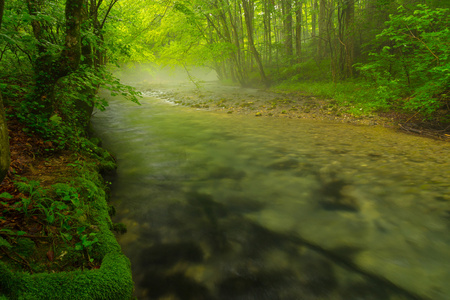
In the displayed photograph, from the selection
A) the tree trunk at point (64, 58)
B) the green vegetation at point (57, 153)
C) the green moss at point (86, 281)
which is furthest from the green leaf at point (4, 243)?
the tree trunk at point (64, 58)

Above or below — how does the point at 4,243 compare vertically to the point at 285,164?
above

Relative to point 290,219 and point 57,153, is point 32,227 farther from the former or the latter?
point 290,219

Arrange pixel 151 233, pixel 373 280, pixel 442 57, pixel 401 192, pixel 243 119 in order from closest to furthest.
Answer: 1. pixel 373 280
2. pixel 151 233
3. pixel 401 192
4. pixel 442 57
5. pixel 243 119

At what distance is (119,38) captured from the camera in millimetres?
8648

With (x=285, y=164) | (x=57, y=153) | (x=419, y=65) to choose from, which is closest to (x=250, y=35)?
(x=419, y=65)

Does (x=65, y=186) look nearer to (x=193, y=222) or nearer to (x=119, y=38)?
(x=193, y=222)

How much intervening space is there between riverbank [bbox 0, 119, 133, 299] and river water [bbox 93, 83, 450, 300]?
547 millimetres

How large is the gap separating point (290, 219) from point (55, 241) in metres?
2.85

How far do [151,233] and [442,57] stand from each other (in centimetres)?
820

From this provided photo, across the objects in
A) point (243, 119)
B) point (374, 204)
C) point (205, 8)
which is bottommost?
point (374, 204)

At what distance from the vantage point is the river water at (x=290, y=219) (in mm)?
2342

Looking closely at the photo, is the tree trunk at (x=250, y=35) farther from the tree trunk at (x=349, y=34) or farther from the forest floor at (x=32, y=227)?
the forest floor at (x=32, y=227)

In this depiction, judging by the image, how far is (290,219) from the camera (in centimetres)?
334

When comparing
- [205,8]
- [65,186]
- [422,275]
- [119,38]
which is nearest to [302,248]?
[422,275]
